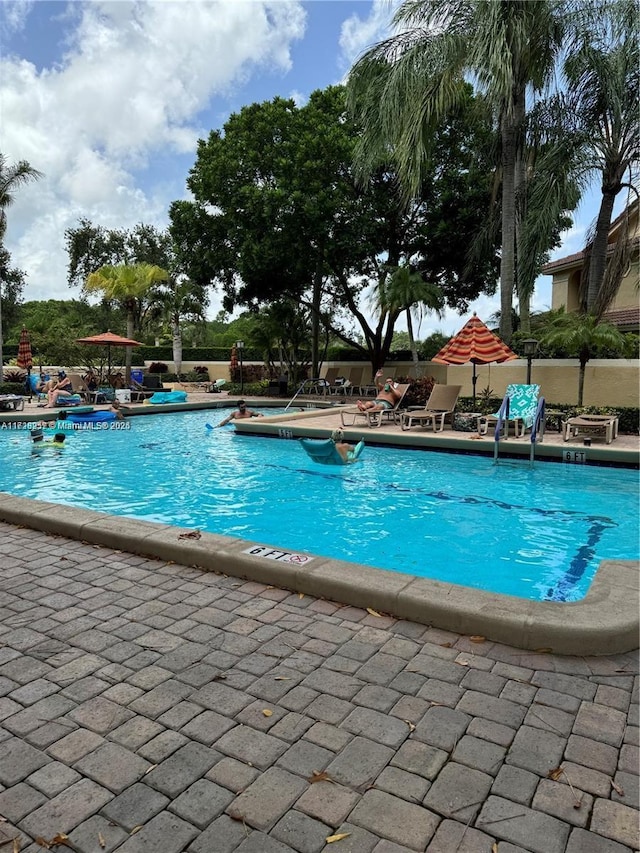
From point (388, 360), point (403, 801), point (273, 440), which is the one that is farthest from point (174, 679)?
point (388, 360)

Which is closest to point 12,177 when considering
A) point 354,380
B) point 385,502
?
point 354,380

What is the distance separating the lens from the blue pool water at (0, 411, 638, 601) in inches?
227

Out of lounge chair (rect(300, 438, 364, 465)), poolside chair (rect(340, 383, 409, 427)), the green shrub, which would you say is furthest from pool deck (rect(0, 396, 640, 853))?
the green shrub

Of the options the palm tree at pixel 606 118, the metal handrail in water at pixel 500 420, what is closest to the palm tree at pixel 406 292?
the palm tree at pixel 606 118

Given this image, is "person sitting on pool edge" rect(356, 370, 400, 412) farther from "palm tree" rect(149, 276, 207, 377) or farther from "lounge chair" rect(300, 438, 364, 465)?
"palm tree" rect(149, 276, 207, 377)

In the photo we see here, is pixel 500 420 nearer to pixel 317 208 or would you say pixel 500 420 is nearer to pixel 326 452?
pixel 326 452

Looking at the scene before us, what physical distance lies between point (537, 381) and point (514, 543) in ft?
30.7

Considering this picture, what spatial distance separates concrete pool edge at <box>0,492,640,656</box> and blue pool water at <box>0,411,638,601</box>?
4.39ft

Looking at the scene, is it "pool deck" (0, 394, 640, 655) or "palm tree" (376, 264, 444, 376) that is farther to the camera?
"palm tree" (376, 264, 444, 376)

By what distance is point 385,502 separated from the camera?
7785 millimetres

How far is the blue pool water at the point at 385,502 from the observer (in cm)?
577

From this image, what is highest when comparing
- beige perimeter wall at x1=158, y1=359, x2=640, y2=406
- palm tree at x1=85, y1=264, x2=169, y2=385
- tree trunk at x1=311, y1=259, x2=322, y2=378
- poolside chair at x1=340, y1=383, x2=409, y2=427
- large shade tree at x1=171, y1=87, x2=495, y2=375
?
large shade tree at x1=171, y1=87, x2=495, y2=375

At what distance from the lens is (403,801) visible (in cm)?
195

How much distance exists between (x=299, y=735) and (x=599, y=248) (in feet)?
51.8
